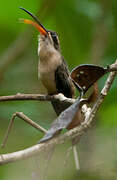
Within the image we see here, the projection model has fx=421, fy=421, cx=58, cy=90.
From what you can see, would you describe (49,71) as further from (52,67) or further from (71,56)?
(71,56)

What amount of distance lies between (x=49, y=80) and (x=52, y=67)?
10 centimetres

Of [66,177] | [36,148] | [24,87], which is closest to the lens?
[36,148]

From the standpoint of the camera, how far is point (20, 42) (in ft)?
7.77

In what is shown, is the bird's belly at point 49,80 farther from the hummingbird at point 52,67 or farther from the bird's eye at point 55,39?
the bird's eye at point 55,39

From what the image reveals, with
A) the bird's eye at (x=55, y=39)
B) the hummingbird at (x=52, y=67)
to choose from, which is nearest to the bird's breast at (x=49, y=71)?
the hummingbird at (x=52, y=67)

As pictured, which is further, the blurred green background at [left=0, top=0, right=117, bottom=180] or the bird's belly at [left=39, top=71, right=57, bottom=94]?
the bird's belly at [left=39, top=71, right=57, bottom=94]

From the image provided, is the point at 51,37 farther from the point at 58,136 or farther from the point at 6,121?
the point at 58,136

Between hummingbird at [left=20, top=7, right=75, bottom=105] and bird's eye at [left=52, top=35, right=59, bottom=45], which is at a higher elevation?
bird's eye at [left=52, top=35, right=59, bottom=45]

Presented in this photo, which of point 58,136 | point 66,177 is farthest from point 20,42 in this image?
point 58,136

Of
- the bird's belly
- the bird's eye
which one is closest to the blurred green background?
the bird's eye

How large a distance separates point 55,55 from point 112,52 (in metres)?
0.45

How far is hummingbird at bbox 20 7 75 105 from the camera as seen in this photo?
3111 mm

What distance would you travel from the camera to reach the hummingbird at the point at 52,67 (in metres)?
3.11

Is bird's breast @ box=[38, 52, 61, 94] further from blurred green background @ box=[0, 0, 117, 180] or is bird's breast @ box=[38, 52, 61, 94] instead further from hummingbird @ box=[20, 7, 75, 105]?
blurred green background @ box=[0, 0, 117, 180]
